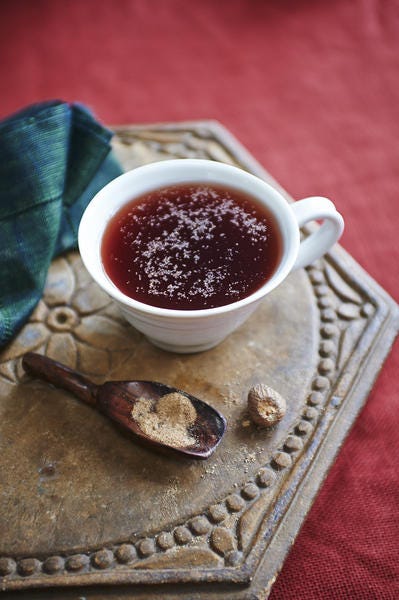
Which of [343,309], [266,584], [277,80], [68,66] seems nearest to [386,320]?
[343,309]

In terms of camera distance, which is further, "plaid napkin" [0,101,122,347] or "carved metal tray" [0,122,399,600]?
"plaid napkin" [0,101,122,347]

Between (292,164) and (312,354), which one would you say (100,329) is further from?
(292,164)

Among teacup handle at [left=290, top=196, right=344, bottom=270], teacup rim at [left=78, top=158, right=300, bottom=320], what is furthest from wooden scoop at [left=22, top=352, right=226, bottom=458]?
teacup handle at [left=290, top=196, right=344, bottom=270]

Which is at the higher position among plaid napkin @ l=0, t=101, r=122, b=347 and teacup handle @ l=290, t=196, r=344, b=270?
teacup handle @ l=290, t=196, r=344, b=270

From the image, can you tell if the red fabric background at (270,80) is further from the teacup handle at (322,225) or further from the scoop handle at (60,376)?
the scoop handle at (60,376)

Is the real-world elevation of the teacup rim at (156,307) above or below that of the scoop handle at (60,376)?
above

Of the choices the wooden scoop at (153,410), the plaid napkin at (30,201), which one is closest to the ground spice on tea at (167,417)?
the wooden scoop at (153,410)

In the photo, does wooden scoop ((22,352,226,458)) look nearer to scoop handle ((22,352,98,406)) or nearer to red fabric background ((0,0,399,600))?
scoop handle ((22,352,98,406))
